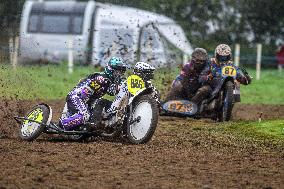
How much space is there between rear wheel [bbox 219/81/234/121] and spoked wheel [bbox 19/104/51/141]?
5089 millimetres

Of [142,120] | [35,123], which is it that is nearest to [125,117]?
[142,120]

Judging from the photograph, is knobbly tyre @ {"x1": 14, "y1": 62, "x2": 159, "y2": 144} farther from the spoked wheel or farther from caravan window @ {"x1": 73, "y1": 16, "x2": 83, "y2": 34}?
caravan window @ {"x1": 73, "y1": 16, "x2": 83, "y2": 34}

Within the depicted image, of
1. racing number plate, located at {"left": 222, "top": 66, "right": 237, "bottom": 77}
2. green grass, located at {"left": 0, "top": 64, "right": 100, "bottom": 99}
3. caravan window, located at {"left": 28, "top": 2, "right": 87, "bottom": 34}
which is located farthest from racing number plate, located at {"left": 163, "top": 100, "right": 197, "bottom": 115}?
caravan window, located at {"left": 28, "top": 2, "right": 87, "bottom": 34}

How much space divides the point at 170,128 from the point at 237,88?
217cm

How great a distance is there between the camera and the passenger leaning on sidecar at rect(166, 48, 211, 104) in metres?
19.8

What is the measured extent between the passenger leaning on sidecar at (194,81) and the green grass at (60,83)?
9.18ft

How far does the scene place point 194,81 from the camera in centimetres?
2016

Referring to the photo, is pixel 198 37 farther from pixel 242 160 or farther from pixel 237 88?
pixel 242 160

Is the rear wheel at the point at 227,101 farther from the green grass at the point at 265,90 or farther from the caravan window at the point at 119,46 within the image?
the green grass at the point at 265,90

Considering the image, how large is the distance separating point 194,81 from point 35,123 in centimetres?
583

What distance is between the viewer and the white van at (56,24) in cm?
4366

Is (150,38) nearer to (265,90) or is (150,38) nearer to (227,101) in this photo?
(227,101)

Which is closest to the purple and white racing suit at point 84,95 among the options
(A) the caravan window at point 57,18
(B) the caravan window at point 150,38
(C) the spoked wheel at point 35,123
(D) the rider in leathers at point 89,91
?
(D) the rider in leathers at point 89,91

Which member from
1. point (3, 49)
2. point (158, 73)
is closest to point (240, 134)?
point (158, 73)
